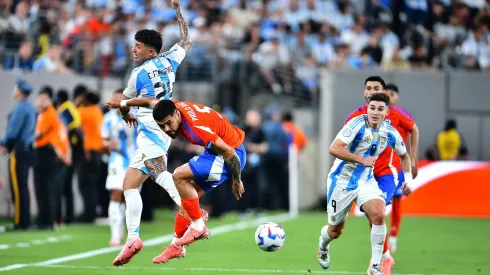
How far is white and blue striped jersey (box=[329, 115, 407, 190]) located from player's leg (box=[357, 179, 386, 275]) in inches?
7.1

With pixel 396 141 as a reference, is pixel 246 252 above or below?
below

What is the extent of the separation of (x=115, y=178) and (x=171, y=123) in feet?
18.0

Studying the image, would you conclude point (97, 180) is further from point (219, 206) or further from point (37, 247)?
point (37, 247)

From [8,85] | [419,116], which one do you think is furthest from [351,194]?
[419,116]

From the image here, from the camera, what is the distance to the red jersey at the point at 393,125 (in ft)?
38.4

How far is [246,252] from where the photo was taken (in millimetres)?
14094

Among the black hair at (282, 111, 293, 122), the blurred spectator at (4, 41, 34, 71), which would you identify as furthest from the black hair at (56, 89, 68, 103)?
the black hair at (282, 111, 293, 122)

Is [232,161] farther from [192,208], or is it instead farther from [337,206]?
[337,206]

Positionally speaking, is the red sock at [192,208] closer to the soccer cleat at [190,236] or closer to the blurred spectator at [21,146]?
the soccer cleat at [190,236]

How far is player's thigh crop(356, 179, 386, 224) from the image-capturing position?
34.8 ft

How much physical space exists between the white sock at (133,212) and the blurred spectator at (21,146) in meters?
5.76

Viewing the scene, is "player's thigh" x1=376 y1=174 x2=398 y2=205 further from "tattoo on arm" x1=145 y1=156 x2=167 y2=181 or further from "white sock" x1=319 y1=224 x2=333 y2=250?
"tattoo on arm" x1=145 y1=156 x2=167 y2=181

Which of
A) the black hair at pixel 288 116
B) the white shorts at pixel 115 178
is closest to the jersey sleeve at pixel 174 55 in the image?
the white shorts at pixel 115 178

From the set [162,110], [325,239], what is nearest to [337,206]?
[325,239]
